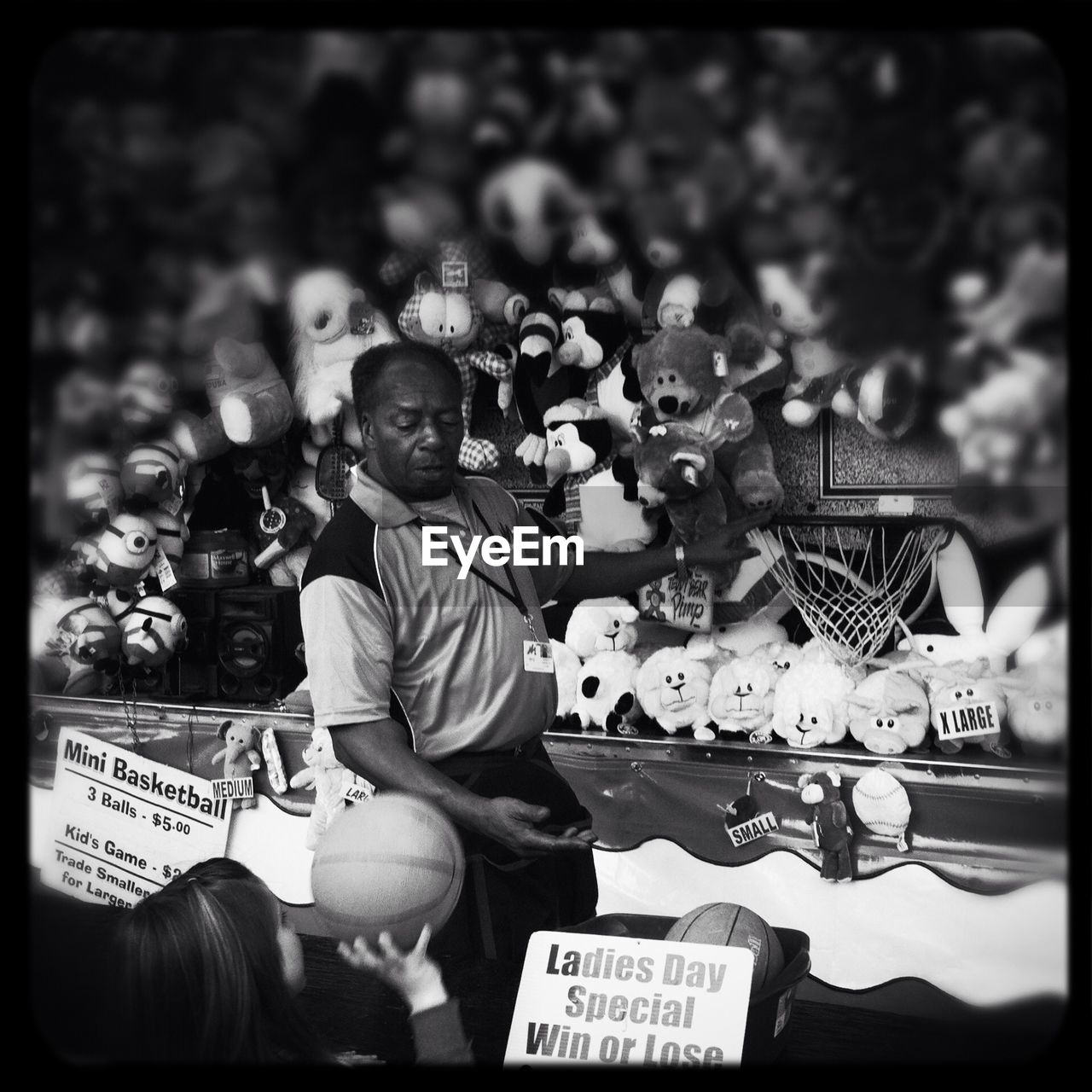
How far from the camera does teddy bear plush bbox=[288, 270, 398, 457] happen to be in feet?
7.13

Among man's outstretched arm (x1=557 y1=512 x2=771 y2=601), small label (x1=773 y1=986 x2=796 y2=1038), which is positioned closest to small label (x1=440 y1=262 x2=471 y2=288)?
man's outstretched arm (x1=557 y1=512 x2=771 y2=601)

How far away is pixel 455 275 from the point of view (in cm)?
217

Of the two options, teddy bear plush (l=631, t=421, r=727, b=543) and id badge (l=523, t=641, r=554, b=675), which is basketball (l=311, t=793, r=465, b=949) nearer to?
id badge (l=523, t=641, r=554, b=675)

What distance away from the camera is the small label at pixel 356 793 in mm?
2243

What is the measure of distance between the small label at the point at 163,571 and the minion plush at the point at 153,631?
26mm

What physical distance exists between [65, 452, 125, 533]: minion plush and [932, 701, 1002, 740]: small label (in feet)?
4.75

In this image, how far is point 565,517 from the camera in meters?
2.22

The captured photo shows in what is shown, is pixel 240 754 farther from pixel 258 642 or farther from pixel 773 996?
pixel 773 996

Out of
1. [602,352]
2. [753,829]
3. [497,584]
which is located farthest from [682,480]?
[753,829]

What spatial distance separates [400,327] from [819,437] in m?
0.71

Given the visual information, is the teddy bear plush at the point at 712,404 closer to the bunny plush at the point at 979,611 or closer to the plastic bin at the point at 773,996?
the bunny plush at the point at 979,611

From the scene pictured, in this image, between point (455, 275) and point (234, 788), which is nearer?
point (455, 275)

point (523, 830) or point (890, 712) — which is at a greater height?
point (890, 712)

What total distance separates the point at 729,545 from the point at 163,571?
0.99m
